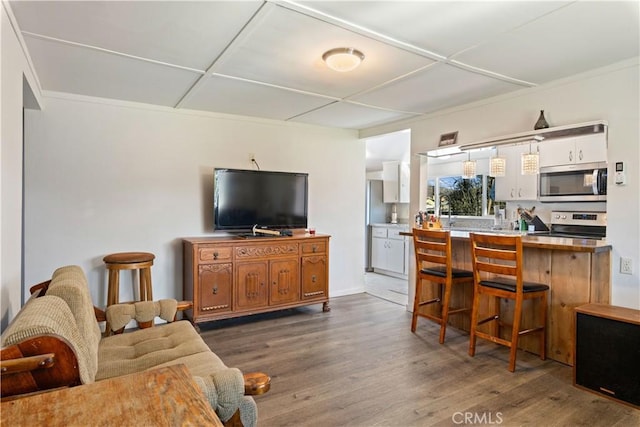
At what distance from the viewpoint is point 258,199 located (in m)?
4.30

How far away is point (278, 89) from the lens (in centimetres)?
337

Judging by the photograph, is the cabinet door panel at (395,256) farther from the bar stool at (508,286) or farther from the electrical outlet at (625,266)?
the electrical outlet at (625,266)

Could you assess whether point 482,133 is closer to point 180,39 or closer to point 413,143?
point 413,143

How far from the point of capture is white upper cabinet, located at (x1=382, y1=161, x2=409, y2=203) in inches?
276

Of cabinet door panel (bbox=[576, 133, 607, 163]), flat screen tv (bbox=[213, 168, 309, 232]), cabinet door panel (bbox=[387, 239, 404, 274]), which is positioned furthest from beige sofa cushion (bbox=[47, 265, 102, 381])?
cabinet door panel (bbox=[387, 239, 404, 274])

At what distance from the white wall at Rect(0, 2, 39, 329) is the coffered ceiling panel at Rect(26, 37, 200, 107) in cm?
30

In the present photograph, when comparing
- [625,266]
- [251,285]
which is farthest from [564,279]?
[251,285]

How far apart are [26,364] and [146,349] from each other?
3.38 feet

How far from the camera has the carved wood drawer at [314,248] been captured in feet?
14.3

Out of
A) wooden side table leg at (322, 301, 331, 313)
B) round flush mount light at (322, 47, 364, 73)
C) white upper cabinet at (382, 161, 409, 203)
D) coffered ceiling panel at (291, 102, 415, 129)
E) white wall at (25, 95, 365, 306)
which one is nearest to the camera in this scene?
round flush mount light at (322, 47, 364, 73)

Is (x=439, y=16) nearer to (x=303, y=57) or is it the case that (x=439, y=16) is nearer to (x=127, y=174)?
(x=303, y=57)

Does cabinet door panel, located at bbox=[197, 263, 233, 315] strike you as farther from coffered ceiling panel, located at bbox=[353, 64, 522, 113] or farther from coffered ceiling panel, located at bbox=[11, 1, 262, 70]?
coffered ceiling panel, located at bbox=[353, 64, 522, 113]

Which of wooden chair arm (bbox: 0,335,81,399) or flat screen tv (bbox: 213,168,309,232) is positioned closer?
wooden chair arm (bbox: 0,335,81,399)

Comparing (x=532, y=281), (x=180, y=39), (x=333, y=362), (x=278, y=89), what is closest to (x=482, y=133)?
(x=532, y=281)
